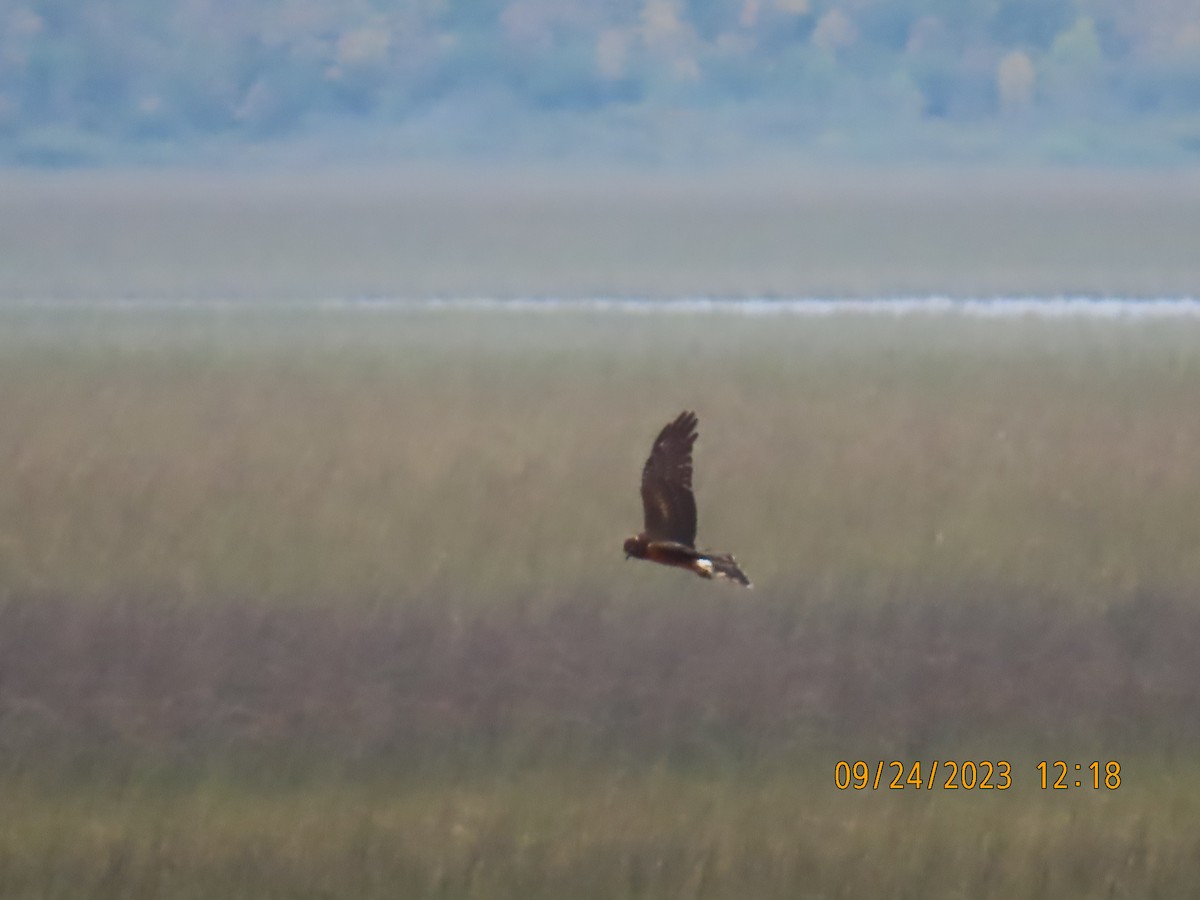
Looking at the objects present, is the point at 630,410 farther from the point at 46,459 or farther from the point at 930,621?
the point at 930,621

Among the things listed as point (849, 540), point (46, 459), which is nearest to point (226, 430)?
point (46, 459)

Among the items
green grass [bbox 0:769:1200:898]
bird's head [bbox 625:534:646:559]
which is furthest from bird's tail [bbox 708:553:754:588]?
green grass [bbox 0:769:1200:898]

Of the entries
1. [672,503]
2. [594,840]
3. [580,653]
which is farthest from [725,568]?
[580,653]

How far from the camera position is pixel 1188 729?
47.9 feet

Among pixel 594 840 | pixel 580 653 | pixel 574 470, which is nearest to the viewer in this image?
pixel 594 840

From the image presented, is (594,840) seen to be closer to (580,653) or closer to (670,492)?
(670,492)

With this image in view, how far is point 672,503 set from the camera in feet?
37.2

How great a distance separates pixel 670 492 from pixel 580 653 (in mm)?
5634
